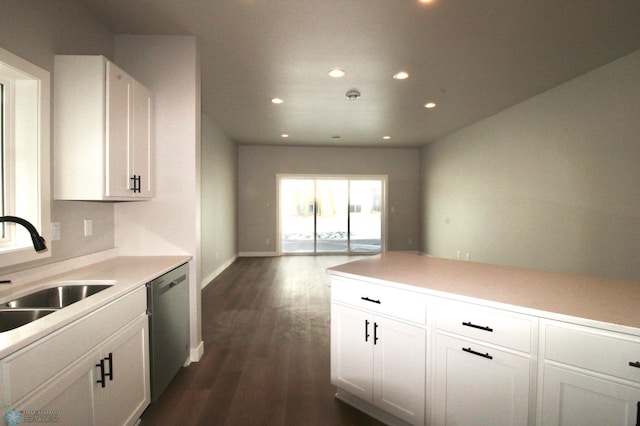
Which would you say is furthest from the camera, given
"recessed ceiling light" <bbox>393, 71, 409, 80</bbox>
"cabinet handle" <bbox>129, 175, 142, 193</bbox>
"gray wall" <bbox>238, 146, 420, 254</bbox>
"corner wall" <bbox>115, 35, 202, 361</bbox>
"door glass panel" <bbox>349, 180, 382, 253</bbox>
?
"door glass panel" <bbox>349, 180, 382, 253</bbox>

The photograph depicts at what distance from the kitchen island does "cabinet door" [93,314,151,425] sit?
1.16 metres

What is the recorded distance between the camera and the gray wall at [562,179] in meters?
3.13

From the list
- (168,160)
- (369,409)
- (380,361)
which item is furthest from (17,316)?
(369,409)

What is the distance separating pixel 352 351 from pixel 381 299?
1.40ft

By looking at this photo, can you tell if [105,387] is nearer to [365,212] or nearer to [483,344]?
[483,344]

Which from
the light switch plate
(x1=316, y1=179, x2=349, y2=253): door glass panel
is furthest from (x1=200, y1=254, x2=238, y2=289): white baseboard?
the light switch plate

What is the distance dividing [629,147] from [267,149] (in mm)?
6519

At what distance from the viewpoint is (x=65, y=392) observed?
49.0 inches

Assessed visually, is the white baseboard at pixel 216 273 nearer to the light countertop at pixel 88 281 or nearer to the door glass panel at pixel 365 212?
the light countertop at pixel 88 281

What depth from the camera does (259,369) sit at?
2.55 m

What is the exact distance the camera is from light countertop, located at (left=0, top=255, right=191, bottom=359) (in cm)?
107

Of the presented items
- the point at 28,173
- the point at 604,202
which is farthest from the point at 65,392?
the point at 604,202

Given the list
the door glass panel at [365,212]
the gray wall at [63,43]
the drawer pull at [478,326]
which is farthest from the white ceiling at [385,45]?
the door glass panel at [365,212]

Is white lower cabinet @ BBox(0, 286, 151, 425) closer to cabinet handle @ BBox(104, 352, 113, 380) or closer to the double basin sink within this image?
cabinet handle @ BBox(104, 352, 113, 380)
